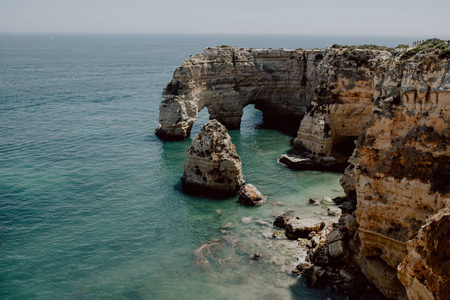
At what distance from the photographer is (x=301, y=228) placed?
27.9 meters

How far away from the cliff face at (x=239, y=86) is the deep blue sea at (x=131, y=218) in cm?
405

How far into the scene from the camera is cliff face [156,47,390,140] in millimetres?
52969

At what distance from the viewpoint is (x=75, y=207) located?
33.6 metres

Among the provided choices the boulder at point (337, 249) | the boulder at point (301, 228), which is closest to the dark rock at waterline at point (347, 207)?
the boulder at point (301, 228)

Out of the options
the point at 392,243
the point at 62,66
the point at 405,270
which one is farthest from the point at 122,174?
the point at 62,66

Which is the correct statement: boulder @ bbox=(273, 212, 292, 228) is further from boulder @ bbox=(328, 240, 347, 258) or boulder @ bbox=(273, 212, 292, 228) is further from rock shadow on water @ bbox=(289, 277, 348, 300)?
rock shadow on water @ bbox=(289, 277, 348, 300)

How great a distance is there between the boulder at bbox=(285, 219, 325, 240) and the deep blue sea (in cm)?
72

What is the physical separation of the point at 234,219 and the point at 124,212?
9318 mm

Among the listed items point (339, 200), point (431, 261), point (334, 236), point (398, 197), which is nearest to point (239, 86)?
point (339, 200)

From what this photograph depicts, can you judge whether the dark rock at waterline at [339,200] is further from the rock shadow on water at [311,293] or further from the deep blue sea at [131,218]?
the rock shadow on water at [311,293]

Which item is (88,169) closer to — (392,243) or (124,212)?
(124,212)

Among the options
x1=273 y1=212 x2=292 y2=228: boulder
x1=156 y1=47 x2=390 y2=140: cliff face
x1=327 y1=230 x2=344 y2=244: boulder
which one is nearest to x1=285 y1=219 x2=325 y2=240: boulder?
x1=273 y1=212 x2=292 y2=228: boulder

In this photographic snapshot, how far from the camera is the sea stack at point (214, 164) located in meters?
35.4

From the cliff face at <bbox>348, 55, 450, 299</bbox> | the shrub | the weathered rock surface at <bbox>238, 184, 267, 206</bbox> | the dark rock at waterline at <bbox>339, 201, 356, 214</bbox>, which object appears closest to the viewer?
the cliff face at <bbox>348, 55, 450, 299</bbox>
